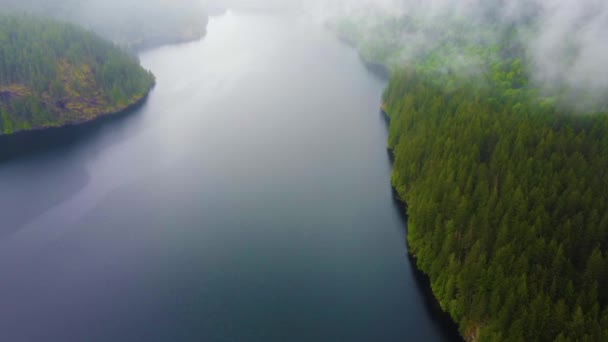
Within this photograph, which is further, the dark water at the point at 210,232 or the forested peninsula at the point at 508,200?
the dark water at the point at 210,232

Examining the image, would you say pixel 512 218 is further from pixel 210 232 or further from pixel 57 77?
pixel 57 77

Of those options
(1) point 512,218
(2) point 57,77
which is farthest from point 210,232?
(2) point 57,77

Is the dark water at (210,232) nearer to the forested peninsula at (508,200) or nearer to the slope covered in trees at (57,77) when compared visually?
the forested peninsula at (508,200)

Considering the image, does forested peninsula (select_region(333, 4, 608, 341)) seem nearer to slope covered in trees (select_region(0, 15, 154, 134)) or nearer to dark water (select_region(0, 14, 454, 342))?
dark water (select_region(0, 14, 454, 342))

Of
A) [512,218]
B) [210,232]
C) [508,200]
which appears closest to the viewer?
[512,218]

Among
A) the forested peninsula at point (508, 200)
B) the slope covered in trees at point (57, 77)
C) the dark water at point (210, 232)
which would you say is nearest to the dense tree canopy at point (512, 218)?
the forested peninsula at point (508, 200)

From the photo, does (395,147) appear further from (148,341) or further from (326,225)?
(148,341)
